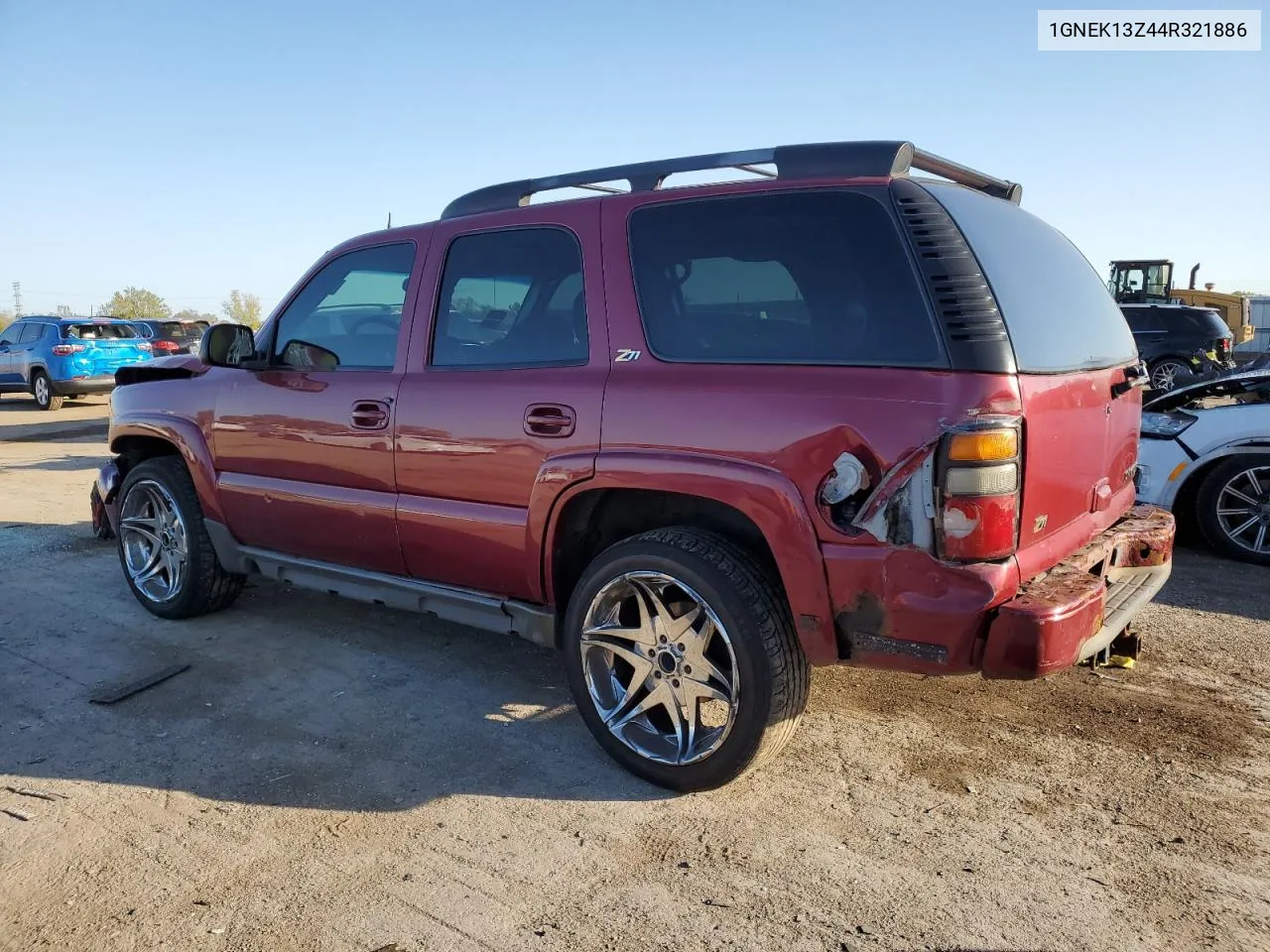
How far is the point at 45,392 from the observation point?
18.5m

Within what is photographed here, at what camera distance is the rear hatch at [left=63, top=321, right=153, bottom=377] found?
1805 centimetres

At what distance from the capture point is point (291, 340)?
435 cm

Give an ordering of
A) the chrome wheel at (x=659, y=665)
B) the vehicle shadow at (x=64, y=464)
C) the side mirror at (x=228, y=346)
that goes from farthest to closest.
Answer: the vehicle shadow at (x=64, y=464)
the side mirror at (x=228, y=346)
the chrome wheel at (x=659, y=665)

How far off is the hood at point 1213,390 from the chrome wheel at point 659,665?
4.78 meters

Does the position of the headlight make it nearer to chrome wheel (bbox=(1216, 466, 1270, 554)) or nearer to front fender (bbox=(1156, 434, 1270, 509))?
front fender (bbox=(1156, 434, 1270, 509))

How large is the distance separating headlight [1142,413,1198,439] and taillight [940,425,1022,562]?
4.33 meters

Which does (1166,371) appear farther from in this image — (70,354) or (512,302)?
(70,354)

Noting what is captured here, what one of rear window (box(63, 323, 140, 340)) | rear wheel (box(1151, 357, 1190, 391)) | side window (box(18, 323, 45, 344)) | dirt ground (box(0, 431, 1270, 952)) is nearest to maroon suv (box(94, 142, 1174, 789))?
dirt ground (box(0, 431, 1270, 952))

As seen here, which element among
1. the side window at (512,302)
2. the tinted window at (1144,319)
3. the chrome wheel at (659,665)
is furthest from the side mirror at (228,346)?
the tinted window at (1144,319)

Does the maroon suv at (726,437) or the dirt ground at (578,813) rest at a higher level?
the maroon suv at (726,437)

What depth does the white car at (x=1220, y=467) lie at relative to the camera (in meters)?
5.82

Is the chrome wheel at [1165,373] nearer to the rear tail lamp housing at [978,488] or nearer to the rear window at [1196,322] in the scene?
the rear window at [1196,322]

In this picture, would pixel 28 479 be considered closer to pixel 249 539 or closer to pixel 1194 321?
pixel 249 539

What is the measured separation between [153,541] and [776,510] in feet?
12.6
